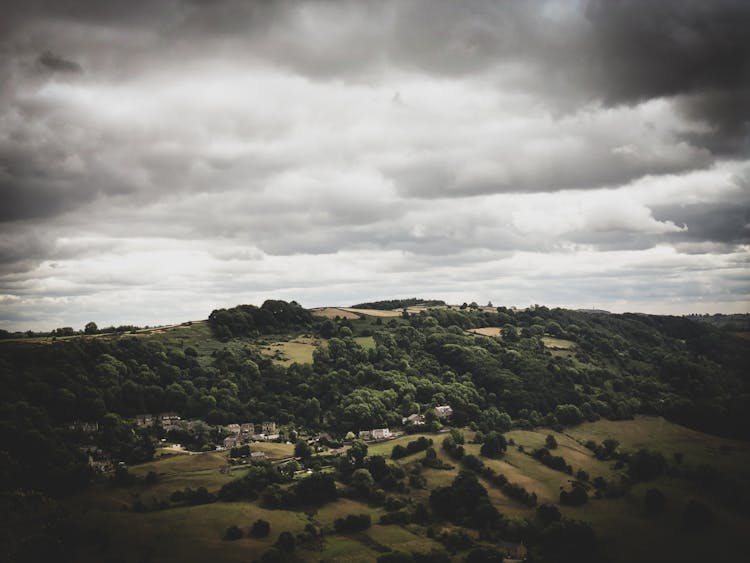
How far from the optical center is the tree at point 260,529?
83.6 meters

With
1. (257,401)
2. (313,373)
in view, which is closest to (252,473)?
(257,401)

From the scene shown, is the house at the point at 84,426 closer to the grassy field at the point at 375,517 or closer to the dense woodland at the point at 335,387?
the dense woodland at the point at 335,387

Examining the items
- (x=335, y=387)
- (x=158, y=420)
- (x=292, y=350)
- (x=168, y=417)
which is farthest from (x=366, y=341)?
(x=158, y=420)

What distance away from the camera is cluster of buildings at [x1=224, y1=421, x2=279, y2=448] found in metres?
122

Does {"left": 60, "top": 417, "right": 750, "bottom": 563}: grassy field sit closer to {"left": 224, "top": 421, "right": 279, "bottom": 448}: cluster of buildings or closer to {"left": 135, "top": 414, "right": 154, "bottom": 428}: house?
{"left": 224, "top": 421, "right": 279, "bottom": 448}: cluster of buildings

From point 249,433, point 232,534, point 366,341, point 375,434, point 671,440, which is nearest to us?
point 232,534

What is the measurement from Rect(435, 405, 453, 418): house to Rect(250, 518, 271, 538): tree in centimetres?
6779

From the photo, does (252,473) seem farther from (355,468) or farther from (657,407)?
(657,407)

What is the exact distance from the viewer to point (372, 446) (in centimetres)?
12612

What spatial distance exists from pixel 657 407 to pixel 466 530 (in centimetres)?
8420

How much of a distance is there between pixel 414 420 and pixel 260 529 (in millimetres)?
63666

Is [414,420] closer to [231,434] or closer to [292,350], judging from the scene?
[231,434]

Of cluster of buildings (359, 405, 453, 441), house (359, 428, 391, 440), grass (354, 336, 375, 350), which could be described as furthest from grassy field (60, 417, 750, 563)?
grass (354, 336, 375, 350)

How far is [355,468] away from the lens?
111 meters
